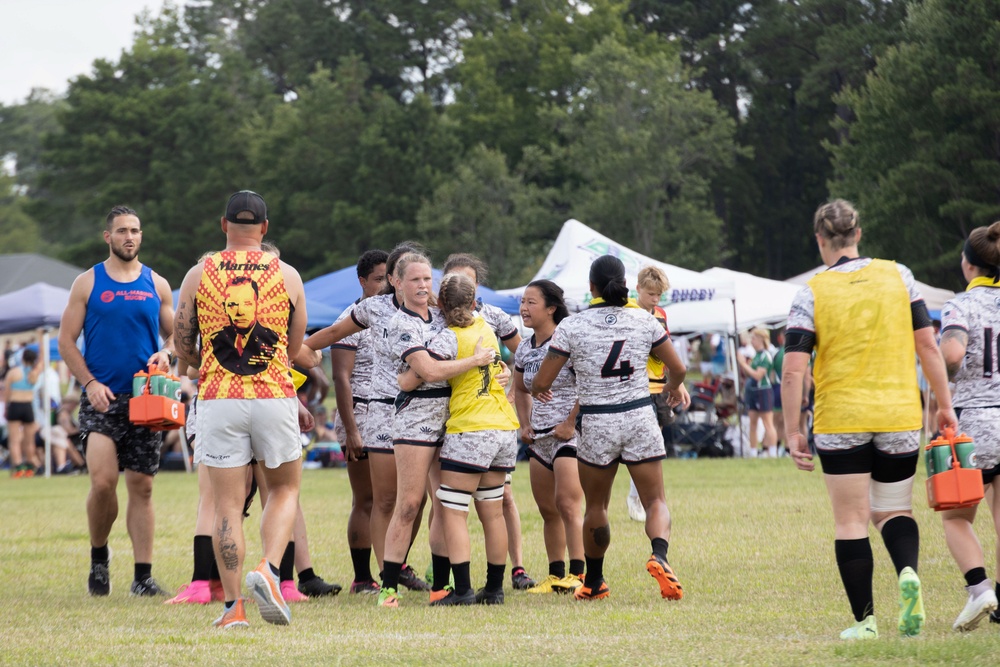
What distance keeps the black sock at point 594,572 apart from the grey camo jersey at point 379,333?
1.47m

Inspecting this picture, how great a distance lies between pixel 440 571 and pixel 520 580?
0.84 meters

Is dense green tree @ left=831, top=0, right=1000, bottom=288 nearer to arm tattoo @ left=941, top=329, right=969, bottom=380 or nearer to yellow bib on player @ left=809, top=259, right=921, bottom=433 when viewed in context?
arm tattoo @ left=941, top=329, right=969, bottom=380

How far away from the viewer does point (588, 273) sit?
1898 centimetres

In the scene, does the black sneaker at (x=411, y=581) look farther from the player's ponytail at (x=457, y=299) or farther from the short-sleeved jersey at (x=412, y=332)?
the player's ponytail at (x=457, y=299)

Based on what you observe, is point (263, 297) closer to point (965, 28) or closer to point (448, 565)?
point (448, 565)

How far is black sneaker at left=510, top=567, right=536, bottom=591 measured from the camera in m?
7.94

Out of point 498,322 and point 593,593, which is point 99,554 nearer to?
point 498,322

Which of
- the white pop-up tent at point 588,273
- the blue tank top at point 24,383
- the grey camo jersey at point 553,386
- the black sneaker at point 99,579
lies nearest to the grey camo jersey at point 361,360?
the grey camo jersey at point 553,386

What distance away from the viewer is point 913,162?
119 feet

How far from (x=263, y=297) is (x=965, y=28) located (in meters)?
33.0

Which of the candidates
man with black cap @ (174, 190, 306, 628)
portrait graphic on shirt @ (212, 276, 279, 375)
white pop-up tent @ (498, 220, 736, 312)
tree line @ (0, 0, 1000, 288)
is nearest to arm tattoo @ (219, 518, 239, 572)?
man with black cap @ (174, 190, 306, 628)

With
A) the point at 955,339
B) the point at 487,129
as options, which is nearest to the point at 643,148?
the point at 487,129

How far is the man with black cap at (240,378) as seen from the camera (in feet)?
19.6

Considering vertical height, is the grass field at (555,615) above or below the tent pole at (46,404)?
below
